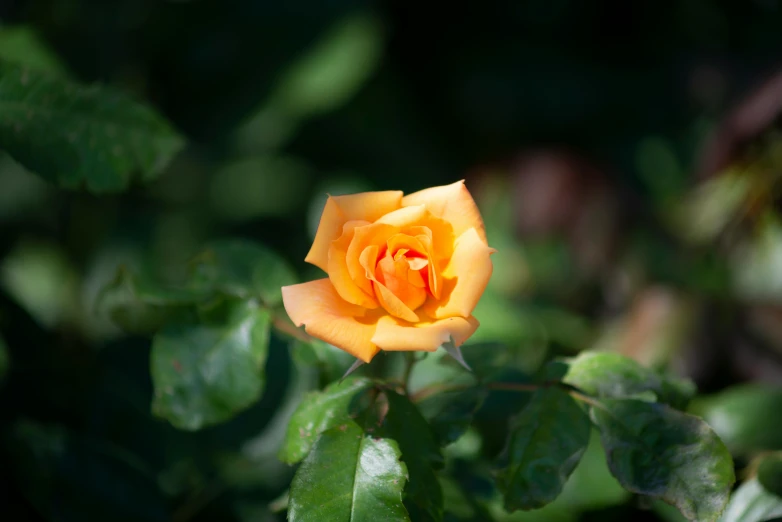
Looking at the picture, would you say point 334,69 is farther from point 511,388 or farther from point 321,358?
point 511,388

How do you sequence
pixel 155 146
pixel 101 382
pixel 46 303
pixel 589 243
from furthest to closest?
pixel 46 303 < pixel 589 243 < pixel 101 382 < pixel 155 146

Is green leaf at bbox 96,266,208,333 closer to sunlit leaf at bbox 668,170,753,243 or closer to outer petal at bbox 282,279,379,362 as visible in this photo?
outer petal at bbox 282,279,379,362

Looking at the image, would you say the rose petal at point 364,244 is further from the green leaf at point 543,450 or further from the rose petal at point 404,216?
the green leaf at point 543,450

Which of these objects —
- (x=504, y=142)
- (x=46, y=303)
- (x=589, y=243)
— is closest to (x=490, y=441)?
(x=589, y=243)

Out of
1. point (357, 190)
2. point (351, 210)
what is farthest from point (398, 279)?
point (357, 190)

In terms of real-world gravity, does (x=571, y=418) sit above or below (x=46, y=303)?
above

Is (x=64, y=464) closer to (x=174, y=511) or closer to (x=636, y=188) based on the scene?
(x=174, y=511)
